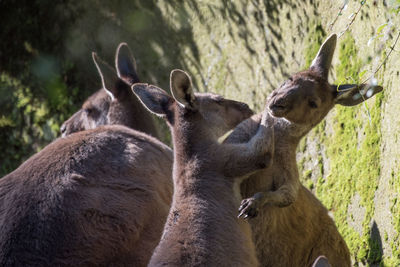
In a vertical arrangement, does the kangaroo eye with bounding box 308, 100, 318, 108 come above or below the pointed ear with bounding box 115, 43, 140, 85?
below

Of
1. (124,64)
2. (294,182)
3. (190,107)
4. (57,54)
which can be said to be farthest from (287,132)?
(57,54)

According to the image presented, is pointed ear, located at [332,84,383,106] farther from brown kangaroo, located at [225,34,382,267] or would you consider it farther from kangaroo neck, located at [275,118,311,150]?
kangaroo neck, located at [275,118,311,150]

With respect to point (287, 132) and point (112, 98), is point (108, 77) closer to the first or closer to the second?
point (112, 98)

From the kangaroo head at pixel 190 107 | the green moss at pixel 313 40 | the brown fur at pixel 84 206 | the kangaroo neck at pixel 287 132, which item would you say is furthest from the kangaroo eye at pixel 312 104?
the green moss at pixel 313 40

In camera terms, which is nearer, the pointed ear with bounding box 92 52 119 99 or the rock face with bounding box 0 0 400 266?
the rock face with bounding box 0 0 400 266

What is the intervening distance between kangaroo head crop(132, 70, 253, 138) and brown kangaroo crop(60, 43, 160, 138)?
1812mm

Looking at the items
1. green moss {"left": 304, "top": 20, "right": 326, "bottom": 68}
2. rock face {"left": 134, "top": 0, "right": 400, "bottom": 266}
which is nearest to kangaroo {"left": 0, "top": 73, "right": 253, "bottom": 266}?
rock face {"left": 134, "top": 0, "right": 400, "bottom": 266}

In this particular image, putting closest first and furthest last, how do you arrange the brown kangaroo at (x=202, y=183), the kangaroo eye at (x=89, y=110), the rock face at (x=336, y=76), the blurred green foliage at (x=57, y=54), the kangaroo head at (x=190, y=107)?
the brown kangaroo at (x=202, y=183) → the kangaroo head at (x=190, y=107) → the rock face at (x=336, y=76) → the kangaroo eye at (x=89, y=110) → the blurred green foliage at (x=57, y=54)

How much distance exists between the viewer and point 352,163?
559 centimetres

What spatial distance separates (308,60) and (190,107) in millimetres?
1802

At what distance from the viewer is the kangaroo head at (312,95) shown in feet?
15.5

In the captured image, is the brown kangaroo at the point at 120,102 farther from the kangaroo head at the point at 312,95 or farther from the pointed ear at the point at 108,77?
the kangaroo head at the point at 312,95

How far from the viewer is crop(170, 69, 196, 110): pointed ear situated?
4.85 meters

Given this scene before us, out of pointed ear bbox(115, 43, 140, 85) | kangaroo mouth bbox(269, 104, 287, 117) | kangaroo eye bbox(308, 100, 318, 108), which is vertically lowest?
kangaroo eye bbox(308, 100, 318, 108)
